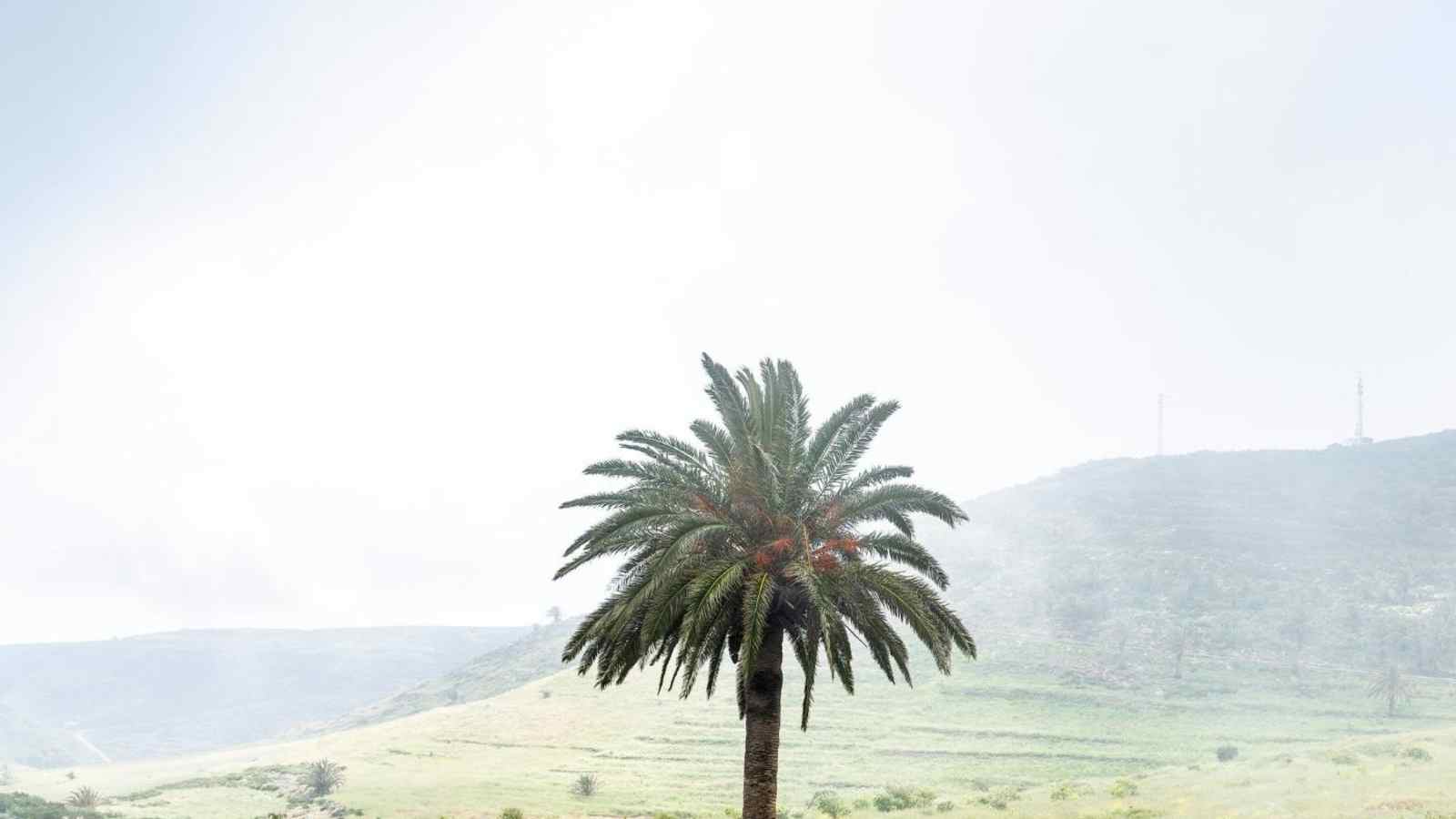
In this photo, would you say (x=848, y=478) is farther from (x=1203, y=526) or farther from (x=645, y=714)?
(x=1203, y=526)

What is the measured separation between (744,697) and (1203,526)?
192624mm

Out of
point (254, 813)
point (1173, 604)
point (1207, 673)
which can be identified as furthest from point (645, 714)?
point (1173, 604)

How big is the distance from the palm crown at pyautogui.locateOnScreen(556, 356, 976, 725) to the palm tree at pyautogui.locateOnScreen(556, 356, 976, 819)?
4 centimetres

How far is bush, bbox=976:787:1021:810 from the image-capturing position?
5475cm

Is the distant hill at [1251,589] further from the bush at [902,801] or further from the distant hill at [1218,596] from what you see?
the bush at [902,801]

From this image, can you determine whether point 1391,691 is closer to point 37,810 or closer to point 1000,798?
point 1000,798

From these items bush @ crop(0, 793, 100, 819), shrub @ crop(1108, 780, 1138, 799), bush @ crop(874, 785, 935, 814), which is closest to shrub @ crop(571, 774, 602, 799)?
bush @ crop(874, 785, 935, 814)

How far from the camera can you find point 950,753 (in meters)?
90.2

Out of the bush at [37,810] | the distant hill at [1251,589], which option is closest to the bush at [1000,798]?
the bush at [37,810]

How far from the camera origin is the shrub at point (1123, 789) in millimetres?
53062

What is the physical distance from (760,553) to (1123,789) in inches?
1560

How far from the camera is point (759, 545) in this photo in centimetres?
2389

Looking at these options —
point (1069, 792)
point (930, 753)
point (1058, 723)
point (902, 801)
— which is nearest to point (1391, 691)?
point (1058, 723)

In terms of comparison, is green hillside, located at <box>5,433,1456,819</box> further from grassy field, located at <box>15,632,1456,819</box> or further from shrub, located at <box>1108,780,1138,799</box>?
grassy field, located at <box>15,632,1456,819</box>
